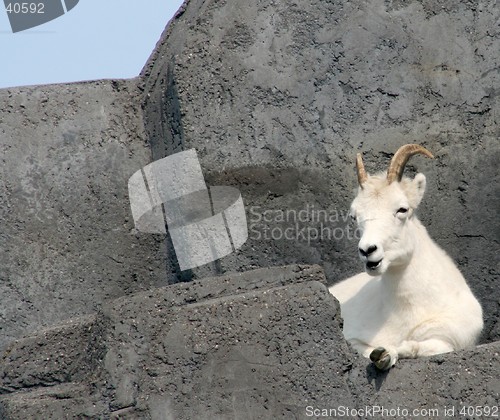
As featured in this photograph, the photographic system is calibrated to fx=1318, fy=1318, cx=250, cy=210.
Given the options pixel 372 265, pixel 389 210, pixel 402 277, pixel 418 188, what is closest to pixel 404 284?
pixel 402 277

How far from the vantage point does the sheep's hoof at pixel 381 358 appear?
7.49 meters

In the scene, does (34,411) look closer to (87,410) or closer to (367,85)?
(87,410)

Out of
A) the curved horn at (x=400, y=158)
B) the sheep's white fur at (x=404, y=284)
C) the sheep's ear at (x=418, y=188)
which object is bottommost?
the sheep's white fur at (x=404, y=284)

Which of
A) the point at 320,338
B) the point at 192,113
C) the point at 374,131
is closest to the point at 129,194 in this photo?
the point at 192,113

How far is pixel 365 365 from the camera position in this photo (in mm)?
7586

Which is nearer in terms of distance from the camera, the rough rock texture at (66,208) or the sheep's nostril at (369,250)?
the sheep's nostril at (369,250)

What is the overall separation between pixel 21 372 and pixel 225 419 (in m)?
1.46

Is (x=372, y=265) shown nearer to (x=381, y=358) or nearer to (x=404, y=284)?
(x=404, y=284)

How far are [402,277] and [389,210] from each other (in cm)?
46

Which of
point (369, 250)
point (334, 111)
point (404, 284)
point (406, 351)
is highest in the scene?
point (334, 111)

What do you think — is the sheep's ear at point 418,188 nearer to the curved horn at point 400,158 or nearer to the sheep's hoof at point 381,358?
the curved horn at point 400,158

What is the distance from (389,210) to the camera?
8906 mm

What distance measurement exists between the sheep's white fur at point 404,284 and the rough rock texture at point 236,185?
86 centimetres

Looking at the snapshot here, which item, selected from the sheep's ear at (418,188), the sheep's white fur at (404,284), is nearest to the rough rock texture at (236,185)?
the sheep's ear at (418,188)
